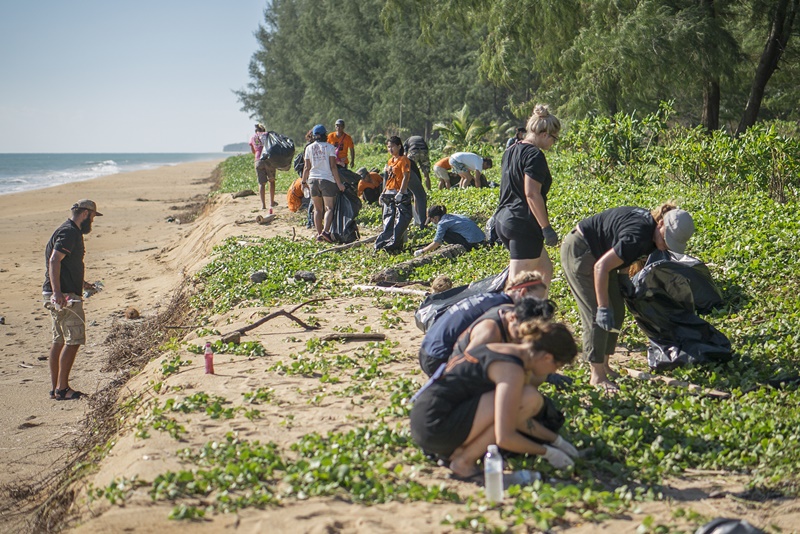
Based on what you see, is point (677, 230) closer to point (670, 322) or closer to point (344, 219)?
point (670, 322)

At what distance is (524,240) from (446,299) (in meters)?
0.91

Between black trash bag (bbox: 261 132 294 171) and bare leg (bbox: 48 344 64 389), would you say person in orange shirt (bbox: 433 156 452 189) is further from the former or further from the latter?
bare leg (bbox: 48 344 64 389)

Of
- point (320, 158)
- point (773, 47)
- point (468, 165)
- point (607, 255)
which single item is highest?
point (773, 47)

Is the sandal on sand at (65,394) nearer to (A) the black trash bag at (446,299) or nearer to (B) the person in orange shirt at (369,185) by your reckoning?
(A) the black trash bag at (446,299)

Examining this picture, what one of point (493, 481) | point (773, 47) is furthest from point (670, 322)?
point (773, 47)

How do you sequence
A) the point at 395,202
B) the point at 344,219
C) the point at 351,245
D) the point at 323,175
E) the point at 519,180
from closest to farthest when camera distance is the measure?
the point at 519,180 → the point at 395,202 → the point at 351,245 → the point at 323,175 → the point at 344,219

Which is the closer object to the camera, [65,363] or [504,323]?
[504,323]

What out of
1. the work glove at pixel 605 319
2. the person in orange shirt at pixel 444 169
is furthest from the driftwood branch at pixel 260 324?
the person in orange shirt at pixel 444 169

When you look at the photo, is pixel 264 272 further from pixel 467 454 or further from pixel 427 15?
pixel 427 15

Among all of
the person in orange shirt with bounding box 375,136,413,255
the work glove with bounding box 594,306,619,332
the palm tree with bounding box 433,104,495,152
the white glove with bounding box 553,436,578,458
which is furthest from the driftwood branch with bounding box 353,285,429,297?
the palm tree with bounding box 433,104,495,152

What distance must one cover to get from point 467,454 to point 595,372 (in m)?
1.92

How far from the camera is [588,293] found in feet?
20.3

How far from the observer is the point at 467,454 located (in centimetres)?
462

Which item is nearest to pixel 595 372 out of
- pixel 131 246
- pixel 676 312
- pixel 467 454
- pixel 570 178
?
pixel 676 312
